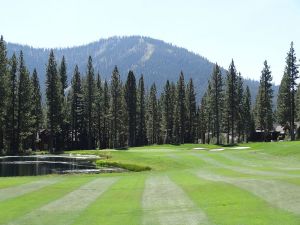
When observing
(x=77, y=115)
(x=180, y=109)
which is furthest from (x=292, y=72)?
(x=77, y=115)

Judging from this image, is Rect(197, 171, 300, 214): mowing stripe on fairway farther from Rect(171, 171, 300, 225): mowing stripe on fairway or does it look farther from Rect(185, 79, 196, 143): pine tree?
Rect(185, 79, 196, 143): pine tree

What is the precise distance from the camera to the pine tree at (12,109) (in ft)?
306

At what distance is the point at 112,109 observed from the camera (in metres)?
123

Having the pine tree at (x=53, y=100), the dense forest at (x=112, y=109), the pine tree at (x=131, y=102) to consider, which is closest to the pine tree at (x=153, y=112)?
the dense forest at (x=112, y=109)

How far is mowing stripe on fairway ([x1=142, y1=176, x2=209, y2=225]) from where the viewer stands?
14.3 metres

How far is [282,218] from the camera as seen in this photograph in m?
13.9

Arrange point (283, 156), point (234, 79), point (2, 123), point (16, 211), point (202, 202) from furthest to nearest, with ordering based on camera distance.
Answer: point (234, 79), point (2, 123), point (283, 156), point (202, 202), point (16, 211)

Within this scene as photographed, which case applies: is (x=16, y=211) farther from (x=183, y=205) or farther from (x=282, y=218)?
(x=282, y=218)

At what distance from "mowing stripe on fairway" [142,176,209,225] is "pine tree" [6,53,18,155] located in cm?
7660

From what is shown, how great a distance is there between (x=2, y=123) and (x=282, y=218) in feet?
267

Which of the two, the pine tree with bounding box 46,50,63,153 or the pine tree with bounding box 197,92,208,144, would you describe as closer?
the pine tree with bounding box 46,50,63,153

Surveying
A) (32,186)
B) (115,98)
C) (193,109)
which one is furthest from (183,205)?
(193,109)

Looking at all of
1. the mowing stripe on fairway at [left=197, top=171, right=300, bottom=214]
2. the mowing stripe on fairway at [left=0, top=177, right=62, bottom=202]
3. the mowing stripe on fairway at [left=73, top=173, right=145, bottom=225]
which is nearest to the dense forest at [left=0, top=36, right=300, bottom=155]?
the mowing stripe on fairway at [left=0, top=177, right=62, bottom=202]

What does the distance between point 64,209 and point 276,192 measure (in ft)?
30.0
